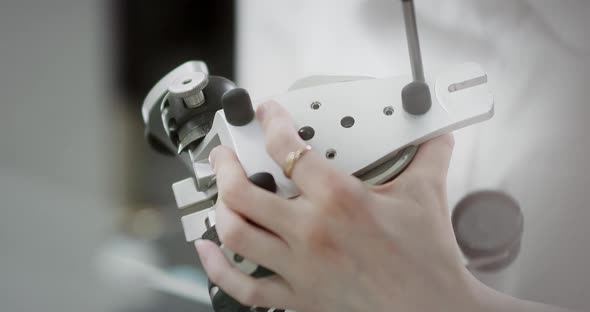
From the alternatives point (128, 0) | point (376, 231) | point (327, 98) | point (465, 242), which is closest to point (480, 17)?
point (465, 242)

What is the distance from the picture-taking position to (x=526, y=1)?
852 mm

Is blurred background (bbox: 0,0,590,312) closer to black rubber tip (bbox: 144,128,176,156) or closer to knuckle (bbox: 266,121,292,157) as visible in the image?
black rubber tip (bbox: 144,128,176,156)

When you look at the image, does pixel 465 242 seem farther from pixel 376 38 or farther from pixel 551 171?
pixel 376 38

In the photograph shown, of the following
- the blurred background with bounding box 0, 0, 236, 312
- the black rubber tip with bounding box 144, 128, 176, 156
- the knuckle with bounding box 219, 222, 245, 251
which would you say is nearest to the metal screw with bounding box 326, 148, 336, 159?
the knuckle with bounding box 219, 222, 245, 251

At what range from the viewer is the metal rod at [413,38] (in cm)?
46

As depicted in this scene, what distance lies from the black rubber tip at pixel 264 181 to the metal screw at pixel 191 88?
0.15m

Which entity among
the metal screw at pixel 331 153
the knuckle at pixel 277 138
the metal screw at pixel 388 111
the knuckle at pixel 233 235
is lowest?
the knuckle at pixel 233 235

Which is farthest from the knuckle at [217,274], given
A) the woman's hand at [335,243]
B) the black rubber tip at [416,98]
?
the black rubber tip at [416,98]

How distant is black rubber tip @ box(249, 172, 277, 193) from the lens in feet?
1.48

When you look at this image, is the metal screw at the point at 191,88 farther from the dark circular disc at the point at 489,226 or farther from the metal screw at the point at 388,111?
the dark circular disc at the point at 489,226

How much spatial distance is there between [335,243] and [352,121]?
4.9 inches

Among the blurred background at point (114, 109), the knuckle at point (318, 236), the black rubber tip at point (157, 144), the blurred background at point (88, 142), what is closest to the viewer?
the knuckle at point (318, 236)

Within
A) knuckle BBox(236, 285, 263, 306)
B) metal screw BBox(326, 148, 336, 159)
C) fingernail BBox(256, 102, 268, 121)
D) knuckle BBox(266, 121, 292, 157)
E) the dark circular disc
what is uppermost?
fingernail BBox(256, 102, 268, 121)

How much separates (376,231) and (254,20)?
0.78 m
